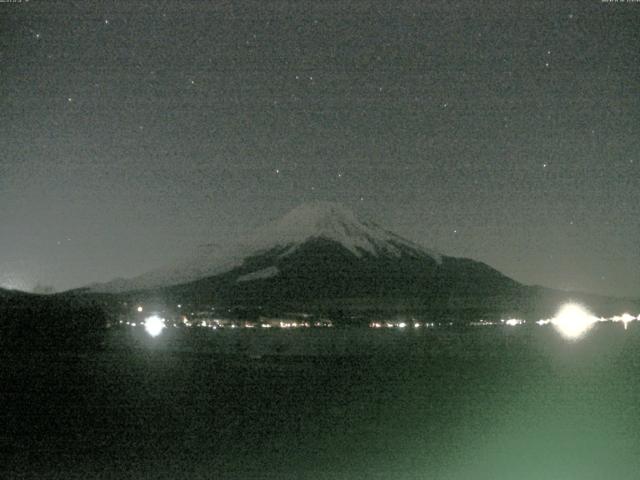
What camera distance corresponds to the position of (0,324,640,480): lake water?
37.4 ft

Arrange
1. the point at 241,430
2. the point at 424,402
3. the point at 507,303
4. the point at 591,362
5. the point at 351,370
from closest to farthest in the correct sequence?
the point at 241,430 → the point at 424,402 → the point at 351,370 → the point at 591,362 → the point at 507,303

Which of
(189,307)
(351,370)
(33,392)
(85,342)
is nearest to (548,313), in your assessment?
(189,307)

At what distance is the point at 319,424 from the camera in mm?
15594

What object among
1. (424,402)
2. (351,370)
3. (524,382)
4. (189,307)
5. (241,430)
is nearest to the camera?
(241,430)

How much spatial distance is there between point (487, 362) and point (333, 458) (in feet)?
70.6

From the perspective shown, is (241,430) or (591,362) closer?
(241,430)

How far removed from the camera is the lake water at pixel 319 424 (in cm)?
1141

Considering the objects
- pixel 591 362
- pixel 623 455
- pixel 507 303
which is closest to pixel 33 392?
pixel 623 455

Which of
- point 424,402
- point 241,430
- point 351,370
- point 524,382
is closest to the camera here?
point 241,430

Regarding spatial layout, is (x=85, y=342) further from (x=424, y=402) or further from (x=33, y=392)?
(x=424, y=402)

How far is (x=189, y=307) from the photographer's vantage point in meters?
154

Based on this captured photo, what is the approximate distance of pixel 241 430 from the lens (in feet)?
48.8

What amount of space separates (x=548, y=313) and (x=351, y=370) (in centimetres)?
13752

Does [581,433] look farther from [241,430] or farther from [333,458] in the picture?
[241,430]
